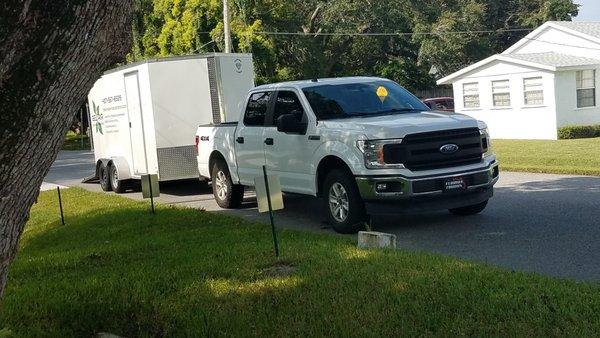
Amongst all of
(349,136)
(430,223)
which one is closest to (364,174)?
(349,136)

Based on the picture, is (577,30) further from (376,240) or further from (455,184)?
(376,240)

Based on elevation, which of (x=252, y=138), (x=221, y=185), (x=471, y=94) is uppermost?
(x=471, y=94)

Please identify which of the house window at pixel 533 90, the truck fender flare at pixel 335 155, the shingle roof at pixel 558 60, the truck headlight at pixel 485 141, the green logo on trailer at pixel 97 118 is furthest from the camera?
the shingle roof at pixel 558 60

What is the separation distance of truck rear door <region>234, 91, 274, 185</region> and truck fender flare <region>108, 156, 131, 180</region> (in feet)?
17.4

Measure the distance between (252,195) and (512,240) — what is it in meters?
6.97

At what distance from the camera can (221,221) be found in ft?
35.4

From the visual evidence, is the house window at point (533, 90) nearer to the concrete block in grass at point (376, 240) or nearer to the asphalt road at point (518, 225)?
the asphalt road at point (518, 225)

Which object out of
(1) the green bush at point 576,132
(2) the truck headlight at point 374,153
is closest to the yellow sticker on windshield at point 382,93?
(2) the truck headlight at point 374,153

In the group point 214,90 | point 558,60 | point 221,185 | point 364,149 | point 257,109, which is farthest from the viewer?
point 558,60

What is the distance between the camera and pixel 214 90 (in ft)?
50.5

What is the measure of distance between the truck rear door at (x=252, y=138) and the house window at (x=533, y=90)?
721 inches

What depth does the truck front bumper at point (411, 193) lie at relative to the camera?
9.25 metres

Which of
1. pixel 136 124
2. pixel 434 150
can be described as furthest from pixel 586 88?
pixel 434 150

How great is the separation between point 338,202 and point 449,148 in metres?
1.59
